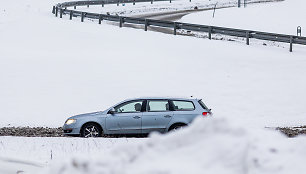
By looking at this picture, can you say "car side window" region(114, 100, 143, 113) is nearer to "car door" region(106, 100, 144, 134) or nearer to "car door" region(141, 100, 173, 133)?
"car door" region(106, 100, 144, 134)

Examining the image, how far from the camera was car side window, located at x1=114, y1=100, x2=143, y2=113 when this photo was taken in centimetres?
1457

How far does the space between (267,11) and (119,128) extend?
3659 centimetres

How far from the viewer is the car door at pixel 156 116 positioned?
1422 centimetres

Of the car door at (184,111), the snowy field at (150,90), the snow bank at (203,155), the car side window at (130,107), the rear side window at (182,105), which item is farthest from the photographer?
the car side window at (130,107)

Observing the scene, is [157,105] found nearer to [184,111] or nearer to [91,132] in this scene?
[184,111]

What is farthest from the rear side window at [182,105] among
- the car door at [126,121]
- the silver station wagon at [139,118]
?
the car door at [126,121]

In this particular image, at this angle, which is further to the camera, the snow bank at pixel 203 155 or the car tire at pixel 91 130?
the car tire at pixel 91 130

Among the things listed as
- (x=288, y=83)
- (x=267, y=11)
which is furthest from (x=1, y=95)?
(x=267, y=11)

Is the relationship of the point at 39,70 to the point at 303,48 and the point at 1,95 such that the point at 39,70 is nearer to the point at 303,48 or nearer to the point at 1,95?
the point at 1,95

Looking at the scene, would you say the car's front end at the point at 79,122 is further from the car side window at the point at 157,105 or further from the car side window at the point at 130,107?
the car side window at the point at 157,105

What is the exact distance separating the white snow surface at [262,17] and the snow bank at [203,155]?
35084 millimetres

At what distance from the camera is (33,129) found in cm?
1698

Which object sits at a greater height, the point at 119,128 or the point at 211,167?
the point at 211,167

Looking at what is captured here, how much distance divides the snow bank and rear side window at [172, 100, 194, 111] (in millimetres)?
9927
